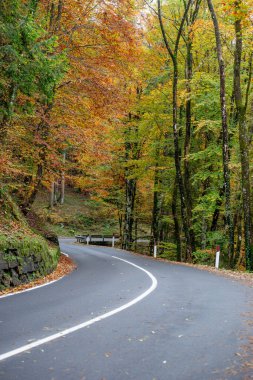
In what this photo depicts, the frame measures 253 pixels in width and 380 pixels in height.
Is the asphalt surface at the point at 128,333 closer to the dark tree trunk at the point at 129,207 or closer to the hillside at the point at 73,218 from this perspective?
the dark tree trunk at the point at 129,207

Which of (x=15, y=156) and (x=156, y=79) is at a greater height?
(x=156, y=79)

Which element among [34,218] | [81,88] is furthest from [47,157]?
[34,218]

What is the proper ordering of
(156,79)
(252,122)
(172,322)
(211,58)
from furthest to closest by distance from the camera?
1. (156,79)
2. (211,58)
3. (252,122)
4. (172,322)

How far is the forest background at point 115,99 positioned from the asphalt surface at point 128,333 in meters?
3.52

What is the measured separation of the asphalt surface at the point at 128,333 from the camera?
4.36 meters

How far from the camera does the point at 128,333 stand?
5.89 metres

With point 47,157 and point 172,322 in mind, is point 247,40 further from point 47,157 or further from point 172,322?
point 172,322

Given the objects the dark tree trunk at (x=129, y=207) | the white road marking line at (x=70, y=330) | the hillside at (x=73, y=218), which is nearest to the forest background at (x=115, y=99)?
the dark tree trunk at (x=129, y=207)

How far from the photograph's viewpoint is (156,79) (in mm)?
23859

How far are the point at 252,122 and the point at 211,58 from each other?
4448 mm

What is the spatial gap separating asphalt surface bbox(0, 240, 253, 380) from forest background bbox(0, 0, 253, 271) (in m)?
3.52

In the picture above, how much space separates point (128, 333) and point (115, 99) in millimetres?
13163

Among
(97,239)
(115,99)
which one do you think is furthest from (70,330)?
(97,239)

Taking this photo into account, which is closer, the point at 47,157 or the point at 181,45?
the point at 47,157
